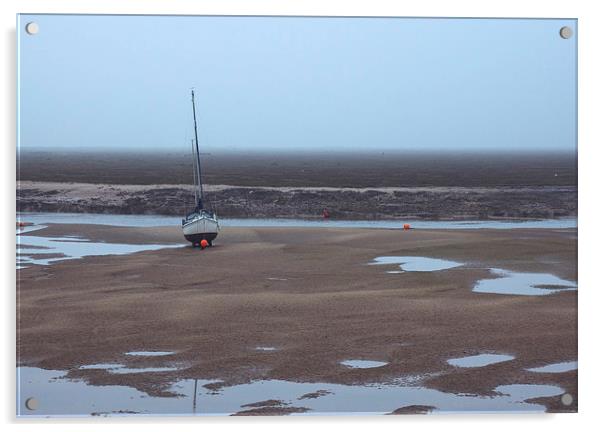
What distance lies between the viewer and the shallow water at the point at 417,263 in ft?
58.7

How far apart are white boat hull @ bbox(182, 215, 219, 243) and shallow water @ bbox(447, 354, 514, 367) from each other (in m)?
11.6

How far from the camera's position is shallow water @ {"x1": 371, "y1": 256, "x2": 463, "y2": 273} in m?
17.9

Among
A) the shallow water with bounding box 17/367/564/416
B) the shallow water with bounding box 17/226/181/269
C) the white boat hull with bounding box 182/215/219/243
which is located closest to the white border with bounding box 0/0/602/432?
the shallow water with bounding box 17/367/564/416

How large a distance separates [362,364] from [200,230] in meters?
11.5

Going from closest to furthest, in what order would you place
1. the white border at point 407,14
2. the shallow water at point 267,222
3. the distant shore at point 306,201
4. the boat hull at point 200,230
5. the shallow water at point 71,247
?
the white border at point 407,14, the shallow water at point 71,247, the boat hull at point 200,230, the shallow water at point 267,222, the distant shore at point 306,201

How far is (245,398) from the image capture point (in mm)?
10500

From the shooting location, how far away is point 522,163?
15.8m

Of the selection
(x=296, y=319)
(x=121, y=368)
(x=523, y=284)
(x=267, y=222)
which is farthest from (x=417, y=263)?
(x=267, y=222)

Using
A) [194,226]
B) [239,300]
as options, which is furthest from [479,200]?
[239,300]

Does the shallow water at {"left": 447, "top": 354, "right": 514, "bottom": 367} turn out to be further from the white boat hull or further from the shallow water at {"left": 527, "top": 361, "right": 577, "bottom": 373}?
the white boat hull

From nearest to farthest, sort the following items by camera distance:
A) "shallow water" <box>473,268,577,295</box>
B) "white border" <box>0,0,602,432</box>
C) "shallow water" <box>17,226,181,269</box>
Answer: "white border" <box>0,0,602,432</box> → "shallow water" <box>473,268,577,295</box> → "shallow water" <box>17,226,181,269</box>

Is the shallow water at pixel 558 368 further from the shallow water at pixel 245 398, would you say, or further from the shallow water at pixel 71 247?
the shallow water at pixel 71 247

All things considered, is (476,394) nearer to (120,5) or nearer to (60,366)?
(60,366)

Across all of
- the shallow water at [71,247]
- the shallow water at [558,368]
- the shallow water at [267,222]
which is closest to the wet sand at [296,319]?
the shallow water at [558,368]
